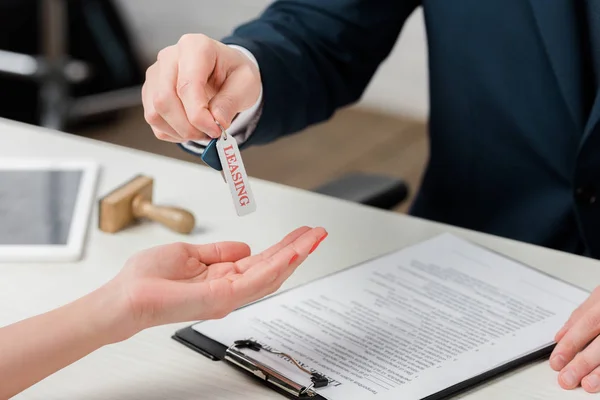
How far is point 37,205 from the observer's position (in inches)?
47.0

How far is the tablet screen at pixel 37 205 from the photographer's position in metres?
1.12

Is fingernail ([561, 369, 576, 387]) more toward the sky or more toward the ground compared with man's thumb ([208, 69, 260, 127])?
more toward the ground

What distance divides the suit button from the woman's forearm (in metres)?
0.71

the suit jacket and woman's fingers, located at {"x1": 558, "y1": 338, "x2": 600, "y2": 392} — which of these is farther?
the suit jacket

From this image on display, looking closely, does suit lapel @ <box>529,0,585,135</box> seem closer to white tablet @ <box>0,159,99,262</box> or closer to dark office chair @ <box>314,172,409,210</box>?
dark office chair @ <box>314,172,409,210</box>

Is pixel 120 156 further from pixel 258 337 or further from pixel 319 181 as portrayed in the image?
pixel 319 181

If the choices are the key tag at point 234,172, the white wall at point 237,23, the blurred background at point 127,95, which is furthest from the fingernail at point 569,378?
the white wall at point 237,23

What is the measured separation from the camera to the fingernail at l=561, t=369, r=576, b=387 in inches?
34.2

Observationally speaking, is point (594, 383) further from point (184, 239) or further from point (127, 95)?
point (127, 95)

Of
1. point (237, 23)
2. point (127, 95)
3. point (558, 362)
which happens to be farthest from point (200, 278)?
point (237, 23)

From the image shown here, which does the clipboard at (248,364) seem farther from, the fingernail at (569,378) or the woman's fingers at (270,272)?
the fingernail at (569,378)

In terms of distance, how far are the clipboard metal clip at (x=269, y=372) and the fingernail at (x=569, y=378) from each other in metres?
0.23

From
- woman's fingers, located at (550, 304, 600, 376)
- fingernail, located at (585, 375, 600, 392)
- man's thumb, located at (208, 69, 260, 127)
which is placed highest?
man's thumb, located at (208, 69, 260, 127)

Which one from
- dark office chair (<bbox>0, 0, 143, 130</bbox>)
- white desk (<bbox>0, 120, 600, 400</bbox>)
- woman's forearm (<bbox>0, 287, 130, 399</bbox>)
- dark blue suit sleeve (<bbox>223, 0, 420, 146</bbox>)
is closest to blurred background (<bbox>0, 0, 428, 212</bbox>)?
dark office chair (<bbox>0, 0, 143, 130</bbox>)
